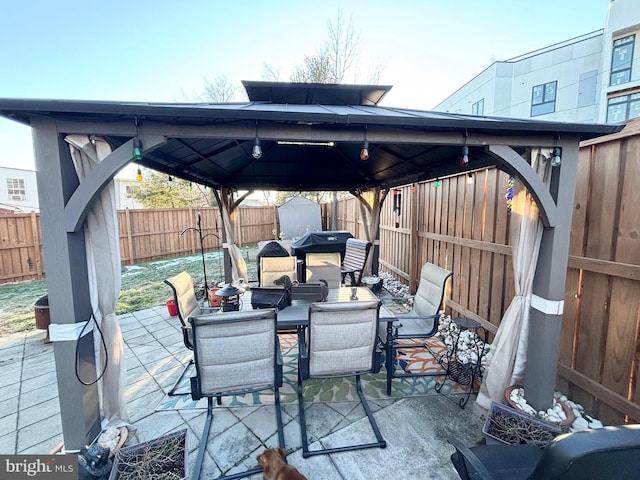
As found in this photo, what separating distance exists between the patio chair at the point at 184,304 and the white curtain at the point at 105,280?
0.62 meters

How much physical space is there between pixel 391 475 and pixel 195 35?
8.22m

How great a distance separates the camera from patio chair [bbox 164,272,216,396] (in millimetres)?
2842

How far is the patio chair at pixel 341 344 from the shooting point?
222cm

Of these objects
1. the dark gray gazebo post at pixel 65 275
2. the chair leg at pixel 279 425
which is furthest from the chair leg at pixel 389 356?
the dark gray gazebo post at pixel 65 275

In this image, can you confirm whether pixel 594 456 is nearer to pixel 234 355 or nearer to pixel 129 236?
pixel 234 355

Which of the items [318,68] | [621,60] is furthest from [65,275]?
[621,60]

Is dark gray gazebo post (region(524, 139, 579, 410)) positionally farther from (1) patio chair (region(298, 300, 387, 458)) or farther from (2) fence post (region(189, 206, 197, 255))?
(2) fence post (region(189, 206, 197, 255))

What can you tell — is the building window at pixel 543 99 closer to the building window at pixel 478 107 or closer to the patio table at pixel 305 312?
the building window at pixel 478 107

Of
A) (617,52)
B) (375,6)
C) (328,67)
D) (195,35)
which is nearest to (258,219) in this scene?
(328,67)

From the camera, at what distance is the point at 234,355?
214 centimetres

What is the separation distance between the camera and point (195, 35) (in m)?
6.14

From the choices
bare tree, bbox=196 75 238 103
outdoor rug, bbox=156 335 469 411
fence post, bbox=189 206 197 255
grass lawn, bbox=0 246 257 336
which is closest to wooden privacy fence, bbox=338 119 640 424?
outdoor rug, bbox=156 335 469 411

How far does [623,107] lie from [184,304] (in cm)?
1481

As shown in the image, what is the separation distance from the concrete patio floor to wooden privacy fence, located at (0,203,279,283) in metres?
2.82
